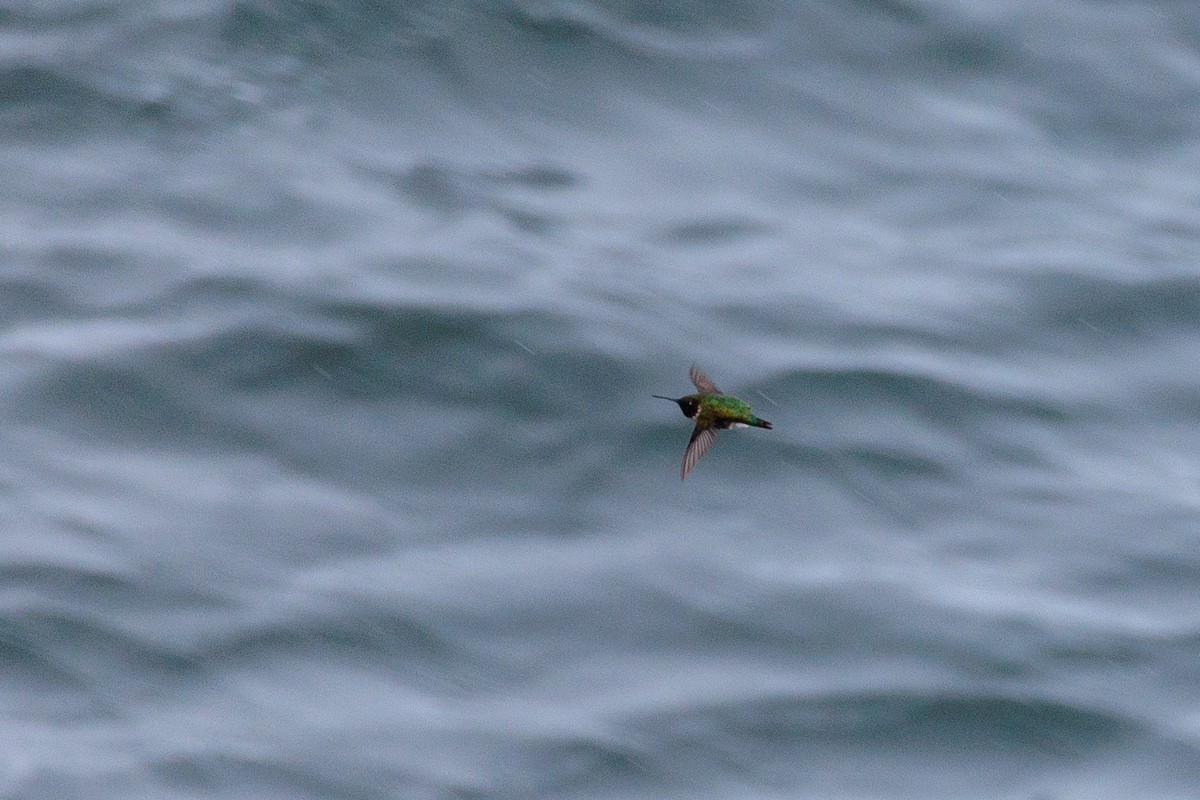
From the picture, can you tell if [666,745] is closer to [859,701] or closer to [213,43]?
[859,701]

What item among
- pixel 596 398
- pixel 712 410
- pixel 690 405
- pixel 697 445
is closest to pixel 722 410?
pixel 712 410

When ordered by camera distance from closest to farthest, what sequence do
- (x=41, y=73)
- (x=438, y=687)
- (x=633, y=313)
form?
(x=438, y=687), (x=633, y=313), (x=41, y=73)

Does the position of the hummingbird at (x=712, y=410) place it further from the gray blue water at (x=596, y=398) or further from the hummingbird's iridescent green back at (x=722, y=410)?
the gray blue water at (x=596, y=398)

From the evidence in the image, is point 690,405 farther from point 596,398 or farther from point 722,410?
point 596,398

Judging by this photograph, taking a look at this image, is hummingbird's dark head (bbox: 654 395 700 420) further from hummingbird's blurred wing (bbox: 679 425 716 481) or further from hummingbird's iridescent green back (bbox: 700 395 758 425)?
hummingbird's blurred wing (bbox: 679 425 716 481)

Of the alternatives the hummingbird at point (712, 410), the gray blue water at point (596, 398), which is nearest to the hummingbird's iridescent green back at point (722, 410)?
the hummingbird at point (712, 410)

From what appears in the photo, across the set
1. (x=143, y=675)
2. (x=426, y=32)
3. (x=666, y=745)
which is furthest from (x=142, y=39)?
(x=666, y=745)
